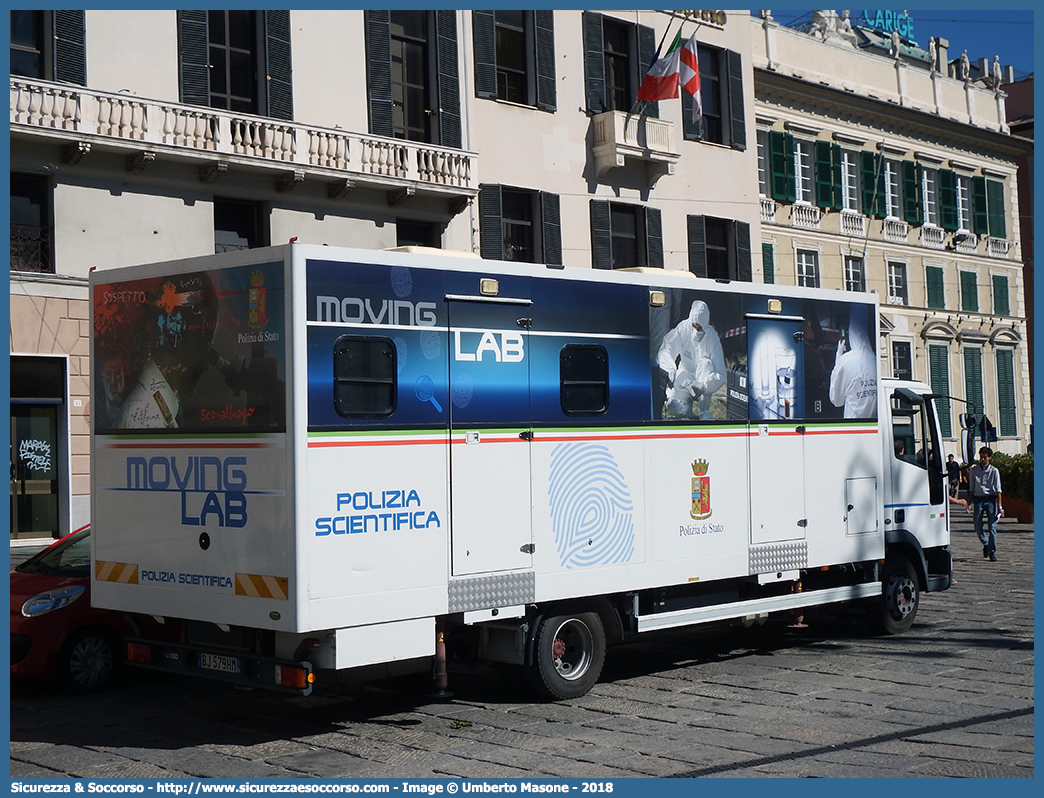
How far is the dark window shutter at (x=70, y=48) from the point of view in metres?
18.2

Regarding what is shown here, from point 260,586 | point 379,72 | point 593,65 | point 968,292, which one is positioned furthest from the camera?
point 968,292

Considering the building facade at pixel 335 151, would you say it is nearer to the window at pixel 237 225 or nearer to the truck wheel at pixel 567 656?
the window at pixel 237 225

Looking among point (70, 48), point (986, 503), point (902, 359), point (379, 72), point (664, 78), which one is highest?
point (664, 78)

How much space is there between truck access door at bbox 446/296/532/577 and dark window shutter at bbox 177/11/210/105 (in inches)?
466

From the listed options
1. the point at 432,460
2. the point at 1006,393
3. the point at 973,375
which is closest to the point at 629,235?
the point at 432,460

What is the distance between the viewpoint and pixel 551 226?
950 inches

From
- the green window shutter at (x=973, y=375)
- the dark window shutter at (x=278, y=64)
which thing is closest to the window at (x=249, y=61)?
the dark window shutter at (x=278, y=64)

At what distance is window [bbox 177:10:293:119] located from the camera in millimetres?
20109

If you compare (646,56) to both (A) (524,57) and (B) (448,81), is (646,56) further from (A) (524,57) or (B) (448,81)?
(B) (448,81)

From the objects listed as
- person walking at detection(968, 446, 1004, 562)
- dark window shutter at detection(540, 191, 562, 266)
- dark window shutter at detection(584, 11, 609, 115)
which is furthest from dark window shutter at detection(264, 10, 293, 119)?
person walking at detection(968, 446, 1004, 562)

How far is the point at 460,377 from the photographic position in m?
8.98

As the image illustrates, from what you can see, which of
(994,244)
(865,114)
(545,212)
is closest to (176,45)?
(545,212)

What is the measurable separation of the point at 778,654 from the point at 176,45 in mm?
13075

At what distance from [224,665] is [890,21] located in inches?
1685
